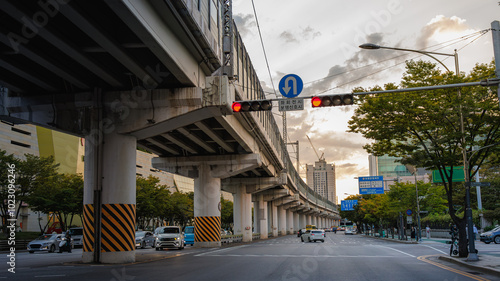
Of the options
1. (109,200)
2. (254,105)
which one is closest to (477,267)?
(254,105)

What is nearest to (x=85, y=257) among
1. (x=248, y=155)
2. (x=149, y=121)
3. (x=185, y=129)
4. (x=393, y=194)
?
(x=149, y=121)

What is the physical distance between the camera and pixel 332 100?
16844 mm

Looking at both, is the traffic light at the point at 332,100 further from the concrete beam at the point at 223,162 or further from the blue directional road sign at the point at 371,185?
the blue directional road sign at the point at 371,185

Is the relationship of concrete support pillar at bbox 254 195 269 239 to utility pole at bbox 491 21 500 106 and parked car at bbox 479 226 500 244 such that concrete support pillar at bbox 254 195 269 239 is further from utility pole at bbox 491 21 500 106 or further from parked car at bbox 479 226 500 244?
utility pole at bbox 491 21 500 106

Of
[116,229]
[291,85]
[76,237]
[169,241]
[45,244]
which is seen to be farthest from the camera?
[76,237]

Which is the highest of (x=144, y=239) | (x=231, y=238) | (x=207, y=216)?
(x=207, y=216)

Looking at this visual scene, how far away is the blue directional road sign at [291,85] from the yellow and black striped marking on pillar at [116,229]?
914cm

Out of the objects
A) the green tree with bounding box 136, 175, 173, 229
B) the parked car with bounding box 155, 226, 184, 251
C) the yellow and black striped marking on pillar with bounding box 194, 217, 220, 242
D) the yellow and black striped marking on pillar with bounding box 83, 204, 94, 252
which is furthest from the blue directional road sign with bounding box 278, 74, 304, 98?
the green tree with bounding box 136, 175, 173, 229

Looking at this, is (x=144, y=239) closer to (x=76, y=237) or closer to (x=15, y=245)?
(x=76, y=237)

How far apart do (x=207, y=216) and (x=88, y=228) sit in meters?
17.5

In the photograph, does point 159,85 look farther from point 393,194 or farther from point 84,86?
point 393,194

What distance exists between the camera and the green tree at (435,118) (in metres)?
22.4

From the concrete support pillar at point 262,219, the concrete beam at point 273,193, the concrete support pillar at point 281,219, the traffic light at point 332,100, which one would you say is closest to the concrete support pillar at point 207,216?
the traffic light at point 332,100

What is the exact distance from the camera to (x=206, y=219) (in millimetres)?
38094
